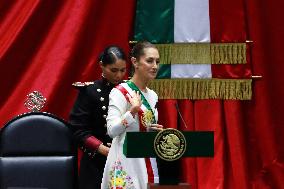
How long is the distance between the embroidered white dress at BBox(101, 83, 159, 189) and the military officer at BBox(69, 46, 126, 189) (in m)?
0.37

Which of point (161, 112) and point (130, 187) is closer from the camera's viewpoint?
point (130, 187)

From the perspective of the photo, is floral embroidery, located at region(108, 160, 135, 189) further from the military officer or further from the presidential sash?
the military officer

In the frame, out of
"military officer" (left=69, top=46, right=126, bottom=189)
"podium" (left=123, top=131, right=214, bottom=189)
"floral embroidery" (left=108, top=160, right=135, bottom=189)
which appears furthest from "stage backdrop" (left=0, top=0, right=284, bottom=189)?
"podium" (left=123, top=131, right=214, bottom=189)

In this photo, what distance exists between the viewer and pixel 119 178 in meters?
2.31

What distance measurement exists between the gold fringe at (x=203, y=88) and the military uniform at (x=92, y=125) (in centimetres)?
90

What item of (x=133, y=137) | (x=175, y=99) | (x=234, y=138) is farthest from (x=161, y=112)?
(x=133, y=137)

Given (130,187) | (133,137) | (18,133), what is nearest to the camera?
(133,137)

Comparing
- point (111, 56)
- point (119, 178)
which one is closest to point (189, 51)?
point (111, 56)

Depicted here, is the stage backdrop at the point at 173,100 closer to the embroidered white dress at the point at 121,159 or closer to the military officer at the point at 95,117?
the military officer at the point at 95,117

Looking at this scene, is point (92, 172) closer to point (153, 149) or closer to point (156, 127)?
point (156, 127)

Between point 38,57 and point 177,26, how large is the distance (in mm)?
934

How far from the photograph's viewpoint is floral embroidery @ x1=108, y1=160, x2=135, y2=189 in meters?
2.29

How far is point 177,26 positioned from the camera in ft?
12.3

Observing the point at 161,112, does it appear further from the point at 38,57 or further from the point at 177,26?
the point at 38,57
